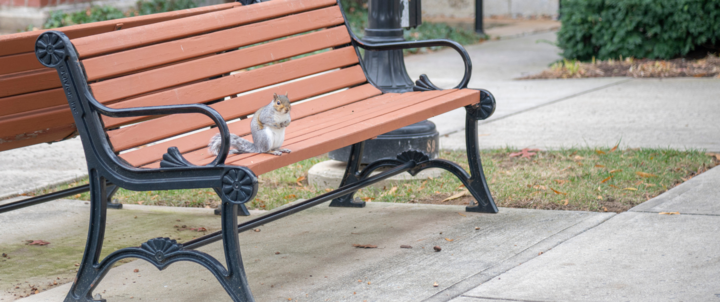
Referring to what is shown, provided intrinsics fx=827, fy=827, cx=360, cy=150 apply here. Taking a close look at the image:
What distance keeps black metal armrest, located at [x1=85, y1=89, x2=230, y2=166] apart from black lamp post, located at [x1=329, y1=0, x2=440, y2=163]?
245 cm

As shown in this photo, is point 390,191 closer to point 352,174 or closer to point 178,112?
point 352,174

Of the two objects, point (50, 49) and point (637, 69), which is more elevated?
point (50, 49)

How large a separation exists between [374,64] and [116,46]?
2.42 m

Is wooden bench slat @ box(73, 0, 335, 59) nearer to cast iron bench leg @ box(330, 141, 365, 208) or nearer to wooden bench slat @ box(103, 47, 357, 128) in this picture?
wooden bench slat @ box(103, 47, 357, 128)

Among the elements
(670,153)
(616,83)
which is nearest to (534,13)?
(616,83)

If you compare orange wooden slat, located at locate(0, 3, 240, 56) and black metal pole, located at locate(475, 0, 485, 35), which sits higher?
orange wooden slat, located at locate(0, 3, 240, 56)

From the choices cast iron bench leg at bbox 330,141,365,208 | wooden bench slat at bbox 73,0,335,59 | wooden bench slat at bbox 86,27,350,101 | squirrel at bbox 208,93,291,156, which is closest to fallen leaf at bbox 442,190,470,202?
cast iron bench leg at bbox 330,141,365,208

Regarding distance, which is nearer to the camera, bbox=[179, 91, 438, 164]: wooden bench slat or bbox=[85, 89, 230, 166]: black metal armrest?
bbox=[85, 89, 230, 166]: black metal armrest

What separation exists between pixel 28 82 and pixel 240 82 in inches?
38.3

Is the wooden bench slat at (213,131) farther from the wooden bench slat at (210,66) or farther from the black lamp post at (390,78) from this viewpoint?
the black lamp post at (390,78)

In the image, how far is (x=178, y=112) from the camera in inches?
119

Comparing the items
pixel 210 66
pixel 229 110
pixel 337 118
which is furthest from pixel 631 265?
pixel 210 66

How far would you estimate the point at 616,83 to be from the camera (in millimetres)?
9445

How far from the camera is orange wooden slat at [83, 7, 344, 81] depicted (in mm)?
3275
